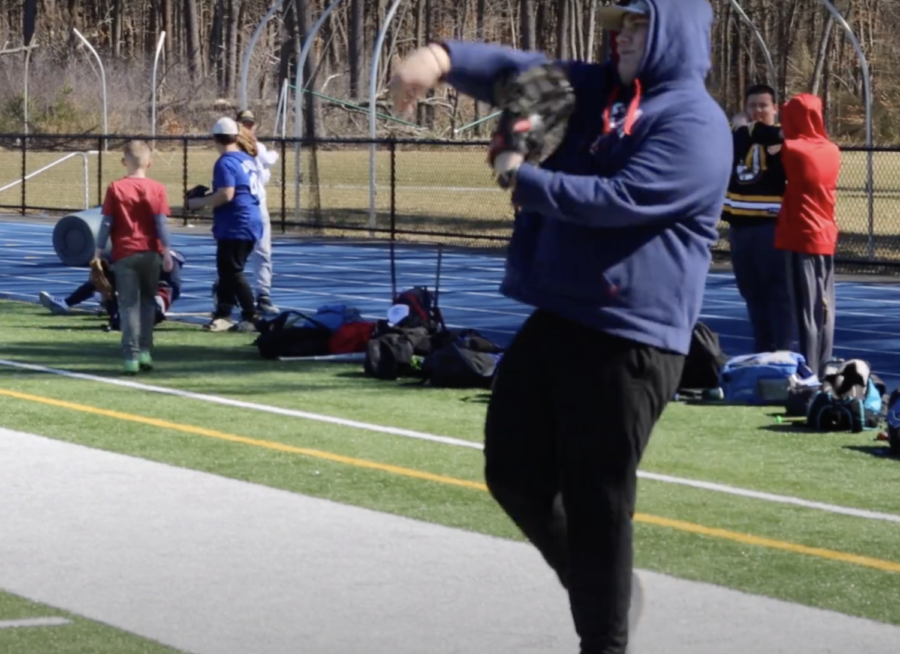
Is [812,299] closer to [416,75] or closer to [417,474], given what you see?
[417,474]

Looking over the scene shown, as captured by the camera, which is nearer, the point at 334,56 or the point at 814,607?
the point at 814,607

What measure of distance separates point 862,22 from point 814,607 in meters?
81.5

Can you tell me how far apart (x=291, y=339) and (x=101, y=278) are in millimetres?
1814

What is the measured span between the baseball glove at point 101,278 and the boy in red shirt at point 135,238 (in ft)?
4.75

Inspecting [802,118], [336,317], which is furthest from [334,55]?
[802,118]

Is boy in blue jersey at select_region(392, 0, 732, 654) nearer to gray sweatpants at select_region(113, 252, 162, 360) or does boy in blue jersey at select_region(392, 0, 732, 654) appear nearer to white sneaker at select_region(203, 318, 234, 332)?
gray sweatpants at select_region(113, 252, 162, 360)

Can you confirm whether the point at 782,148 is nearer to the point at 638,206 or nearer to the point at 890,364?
the point at 890,364

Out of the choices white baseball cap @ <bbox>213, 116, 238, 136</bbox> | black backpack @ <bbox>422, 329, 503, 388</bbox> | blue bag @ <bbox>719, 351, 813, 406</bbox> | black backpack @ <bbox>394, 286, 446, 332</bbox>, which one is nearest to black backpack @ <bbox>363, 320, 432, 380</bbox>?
black backpack @ <bbox>422, 329, 503, 388</bbox>

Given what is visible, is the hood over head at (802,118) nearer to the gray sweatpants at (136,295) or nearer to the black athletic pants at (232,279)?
the gray sweatpants at (136,295)

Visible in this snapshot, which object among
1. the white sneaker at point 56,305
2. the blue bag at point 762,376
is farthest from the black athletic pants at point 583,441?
the white sneaker at point 56,305

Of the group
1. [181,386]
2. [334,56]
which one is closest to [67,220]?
[181,386]

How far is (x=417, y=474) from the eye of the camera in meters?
8.21

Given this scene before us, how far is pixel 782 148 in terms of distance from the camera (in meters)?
11.1

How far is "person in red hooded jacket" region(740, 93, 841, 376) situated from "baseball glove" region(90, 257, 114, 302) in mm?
5395
